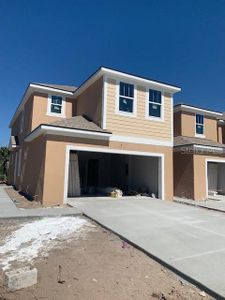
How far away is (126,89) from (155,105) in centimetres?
208

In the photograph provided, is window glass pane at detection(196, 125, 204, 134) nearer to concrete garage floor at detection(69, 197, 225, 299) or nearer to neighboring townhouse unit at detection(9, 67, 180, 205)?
neighboring townhouse unit at detection(9, 67, 180, 205)

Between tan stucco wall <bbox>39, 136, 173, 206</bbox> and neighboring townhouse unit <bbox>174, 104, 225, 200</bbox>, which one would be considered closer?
tan stucco wall <bbox>39, 136, 173, 206</bbox>

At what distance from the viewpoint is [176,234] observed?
6645mm

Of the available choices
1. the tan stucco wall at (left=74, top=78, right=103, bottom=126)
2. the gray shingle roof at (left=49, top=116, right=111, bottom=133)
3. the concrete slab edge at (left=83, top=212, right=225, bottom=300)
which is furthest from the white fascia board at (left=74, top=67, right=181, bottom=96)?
the concrete slab edge at (left=83, top=212, right=225, bottom=300)

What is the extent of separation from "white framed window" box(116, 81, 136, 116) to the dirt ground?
876cm

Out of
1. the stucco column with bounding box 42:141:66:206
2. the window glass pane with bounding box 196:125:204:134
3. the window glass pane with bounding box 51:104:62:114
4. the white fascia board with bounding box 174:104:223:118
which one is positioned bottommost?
the stucco column with bounding box 42:141:66:206

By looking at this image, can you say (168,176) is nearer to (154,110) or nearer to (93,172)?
(154,110)

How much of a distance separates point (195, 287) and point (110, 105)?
10.2 m

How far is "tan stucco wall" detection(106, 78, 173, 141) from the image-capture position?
42.1 ft

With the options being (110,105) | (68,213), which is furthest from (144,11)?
(68,213)

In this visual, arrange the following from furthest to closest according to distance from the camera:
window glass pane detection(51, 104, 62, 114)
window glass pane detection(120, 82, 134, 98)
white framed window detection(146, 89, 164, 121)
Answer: window glass pane detection(51, 104, 62, 114) → white framed window detection(146, 89, 164, 121) → window glass pane detection(120, 82, 134, 98)

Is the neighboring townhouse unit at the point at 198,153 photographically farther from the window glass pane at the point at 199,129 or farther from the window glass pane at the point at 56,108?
the window glass pane at the point at 56,108

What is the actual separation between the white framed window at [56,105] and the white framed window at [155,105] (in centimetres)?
609

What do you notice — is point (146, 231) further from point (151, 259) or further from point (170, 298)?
point (170, 298)
